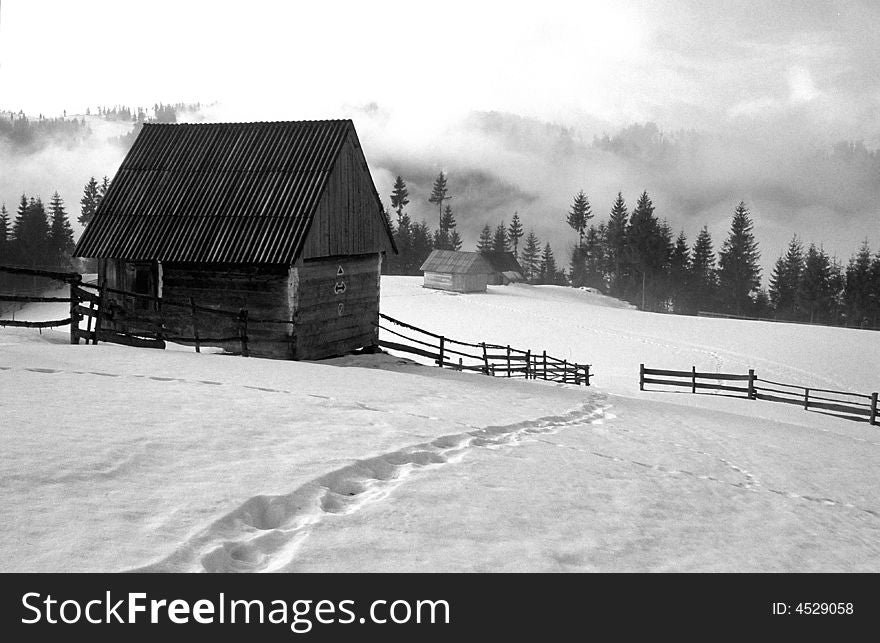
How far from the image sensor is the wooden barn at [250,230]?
20500mm

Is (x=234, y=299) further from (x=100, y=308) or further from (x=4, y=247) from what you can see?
(x=4, y=247)

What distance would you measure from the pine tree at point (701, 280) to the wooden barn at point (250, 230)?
87.0 metres

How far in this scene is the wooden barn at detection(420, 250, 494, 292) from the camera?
227 ft

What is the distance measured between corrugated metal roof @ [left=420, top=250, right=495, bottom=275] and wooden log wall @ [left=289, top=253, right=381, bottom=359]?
1713 inches

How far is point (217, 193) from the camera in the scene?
22.0 metres

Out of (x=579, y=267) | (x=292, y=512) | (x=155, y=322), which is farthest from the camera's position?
(x=579, y=267)

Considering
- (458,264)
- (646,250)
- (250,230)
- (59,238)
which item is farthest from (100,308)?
(646,250)

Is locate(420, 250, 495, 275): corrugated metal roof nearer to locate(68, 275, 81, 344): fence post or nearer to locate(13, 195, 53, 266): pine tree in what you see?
locate(13, 195, 53, 266): pine tree

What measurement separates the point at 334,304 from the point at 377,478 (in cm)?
1470

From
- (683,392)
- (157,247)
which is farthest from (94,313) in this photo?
(683,392)

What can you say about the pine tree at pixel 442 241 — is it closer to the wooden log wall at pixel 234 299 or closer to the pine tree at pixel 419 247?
the pine tree at pixel 419 247

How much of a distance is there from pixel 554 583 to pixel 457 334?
4114cm

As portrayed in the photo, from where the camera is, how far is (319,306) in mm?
21562

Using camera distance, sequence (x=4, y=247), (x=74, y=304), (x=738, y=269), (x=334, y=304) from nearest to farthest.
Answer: (x=74, y=304)
(x=334, y=304)
(x=4, y=247)
(x=738, y=269)
